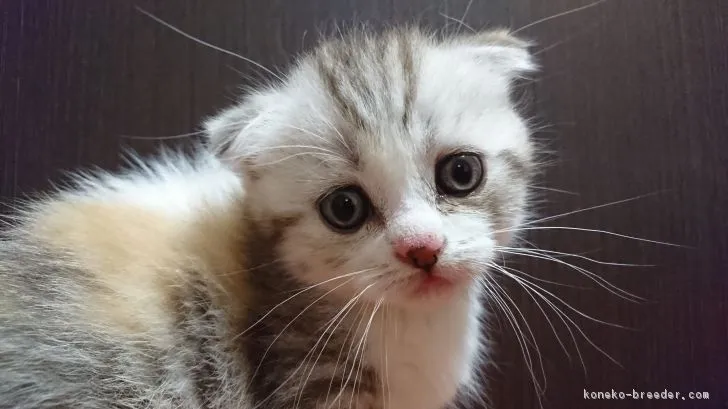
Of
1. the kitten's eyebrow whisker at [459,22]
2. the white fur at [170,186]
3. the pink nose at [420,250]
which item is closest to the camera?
the pink nose at [420,250]

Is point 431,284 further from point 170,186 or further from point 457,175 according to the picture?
point 170,186

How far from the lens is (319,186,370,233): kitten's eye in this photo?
2.15 ft

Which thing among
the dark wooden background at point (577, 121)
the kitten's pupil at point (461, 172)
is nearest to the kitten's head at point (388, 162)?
the kitten's pupil at point (461, 172)

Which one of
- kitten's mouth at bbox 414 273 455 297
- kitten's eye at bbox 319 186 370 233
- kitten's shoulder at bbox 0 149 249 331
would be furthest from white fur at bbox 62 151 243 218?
kitten's mouth at bbox 414 273 455 297

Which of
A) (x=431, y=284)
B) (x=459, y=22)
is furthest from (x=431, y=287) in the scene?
(x=459, y=22)

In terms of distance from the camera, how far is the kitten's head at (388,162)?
625 mm

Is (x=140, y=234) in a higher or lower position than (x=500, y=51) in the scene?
lower

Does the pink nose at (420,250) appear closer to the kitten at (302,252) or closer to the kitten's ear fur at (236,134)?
the kitten at (302,252)

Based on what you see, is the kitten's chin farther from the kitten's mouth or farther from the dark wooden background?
the dark wooden background

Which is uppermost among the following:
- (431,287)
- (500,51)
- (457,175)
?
(500,51)

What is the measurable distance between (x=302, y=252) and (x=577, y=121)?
431 millimetres

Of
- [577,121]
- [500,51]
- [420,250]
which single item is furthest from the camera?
[577,121]

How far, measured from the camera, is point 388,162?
634 millimetres

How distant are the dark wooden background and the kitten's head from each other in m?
0.17
